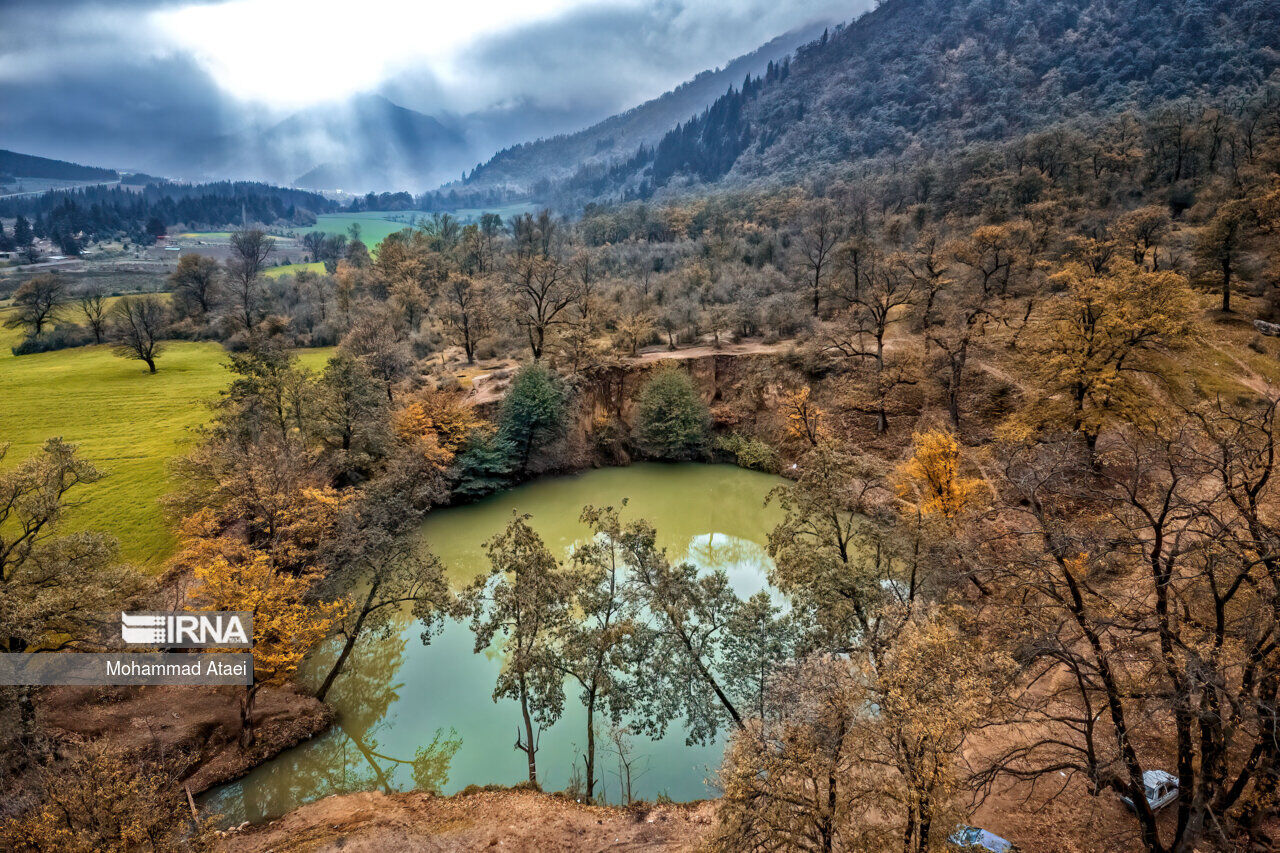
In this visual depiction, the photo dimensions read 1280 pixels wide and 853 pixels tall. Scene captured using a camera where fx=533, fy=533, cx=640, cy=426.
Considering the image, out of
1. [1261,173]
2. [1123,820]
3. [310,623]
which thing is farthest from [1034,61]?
[310,623]

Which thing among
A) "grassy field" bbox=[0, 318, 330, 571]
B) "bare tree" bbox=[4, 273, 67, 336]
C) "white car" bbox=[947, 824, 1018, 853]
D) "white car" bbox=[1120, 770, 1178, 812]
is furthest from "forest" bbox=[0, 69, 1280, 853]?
"grassy field" bbox=[0, 318, 330, 571]

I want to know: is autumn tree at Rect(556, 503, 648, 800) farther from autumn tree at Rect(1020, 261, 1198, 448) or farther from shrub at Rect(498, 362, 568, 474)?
autumn tree at Rect(1020, 261, 1198, 448)

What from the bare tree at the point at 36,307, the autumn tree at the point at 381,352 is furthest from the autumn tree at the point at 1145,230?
the bare tree at the point at 36,307

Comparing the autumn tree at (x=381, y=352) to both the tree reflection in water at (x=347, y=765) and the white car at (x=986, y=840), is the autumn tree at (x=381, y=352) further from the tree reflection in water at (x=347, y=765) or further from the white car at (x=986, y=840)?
the white car at (x=986, y=840)

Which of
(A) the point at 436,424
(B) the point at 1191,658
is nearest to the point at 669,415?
(A) the point at 436,424

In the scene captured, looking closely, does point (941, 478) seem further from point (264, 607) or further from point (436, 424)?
point (436, 424)

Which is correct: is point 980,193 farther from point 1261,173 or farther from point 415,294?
point 415,294
